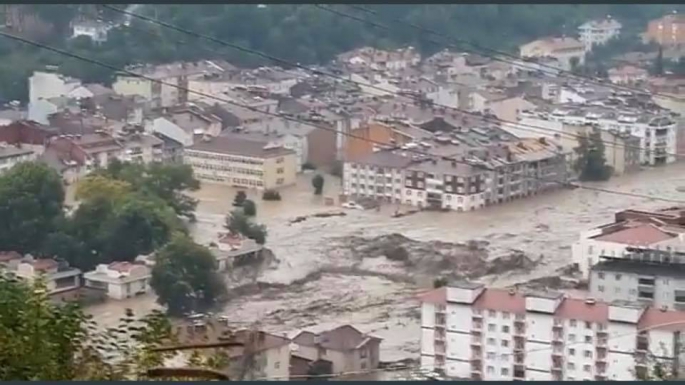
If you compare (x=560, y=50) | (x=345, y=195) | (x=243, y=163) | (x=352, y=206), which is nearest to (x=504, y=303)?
(x=352, y=206)

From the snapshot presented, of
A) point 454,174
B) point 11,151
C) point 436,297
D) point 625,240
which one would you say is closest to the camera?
point 436,297

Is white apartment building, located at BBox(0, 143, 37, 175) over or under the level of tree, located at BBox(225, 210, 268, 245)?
over

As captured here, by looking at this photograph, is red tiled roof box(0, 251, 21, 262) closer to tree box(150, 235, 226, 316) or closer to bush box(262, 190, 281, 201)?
tree box(150, 235, 226, 316)

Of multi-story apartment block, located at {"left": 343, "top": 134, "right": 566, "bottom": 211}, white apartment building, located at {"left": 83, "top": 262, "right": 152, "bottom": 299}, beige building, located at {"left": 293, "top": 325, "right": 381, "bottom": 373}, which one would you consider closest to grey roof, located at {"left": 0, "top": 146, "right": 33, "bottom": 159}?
multi-story apartment block, located at {"left": 343, "top": 134, "right": 566, "bottom": 211}

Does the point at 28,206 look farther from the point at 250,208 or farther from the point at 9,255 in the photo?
the point at 250,208

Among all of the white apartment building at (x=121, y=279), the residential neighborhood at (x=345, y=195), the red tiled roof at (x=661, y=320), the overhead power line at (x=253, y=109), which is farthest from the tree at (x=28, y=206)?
the red tiled roof at (x=661, y=320)

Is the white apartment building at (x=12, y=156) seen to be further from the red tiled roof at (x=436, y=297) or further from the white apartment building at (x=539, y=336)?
the white apartment building at (x=539, y=336)
